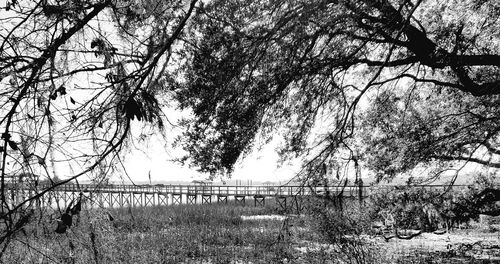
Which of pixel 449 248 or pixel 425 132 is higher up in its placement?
pixel 425 132

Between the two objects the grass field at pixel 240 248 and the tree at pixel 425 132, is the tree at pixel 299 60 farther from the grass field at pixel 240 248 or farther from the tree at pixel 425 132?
the grass field at pixel 240 248

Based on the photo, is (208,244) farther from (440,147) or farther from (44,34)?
(44,34)

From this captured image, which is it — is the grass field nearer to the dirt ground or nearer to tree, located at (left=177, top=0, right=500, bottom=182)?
the dirt ground

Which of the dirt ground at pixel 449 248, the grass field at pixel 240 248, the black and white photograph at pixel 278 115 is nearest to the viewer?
the black and white photograph at pixel 278 115

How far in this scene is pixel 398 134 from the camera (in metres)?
7.51

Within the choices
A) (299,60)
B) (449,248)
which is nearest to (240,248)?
(449,248)

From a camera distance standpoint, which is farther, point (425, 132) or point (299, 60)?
point (425, 132)

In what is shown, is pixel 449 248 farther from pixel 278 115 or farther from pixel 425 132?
pixel 278 115

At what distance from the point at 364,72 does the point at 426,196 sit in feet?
10.1

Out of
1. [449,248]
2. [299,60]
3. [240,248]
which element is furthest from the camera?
[240,248]

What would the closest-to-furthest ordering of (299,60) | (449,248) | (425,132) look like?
(299,60), (425,132), (449,248)

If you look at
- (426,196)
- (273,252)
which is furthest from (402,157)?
(273,252)

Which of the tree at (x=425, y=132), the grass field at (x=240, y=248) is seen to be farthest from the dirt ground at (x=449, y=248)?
the tree at (x=425, y=132)

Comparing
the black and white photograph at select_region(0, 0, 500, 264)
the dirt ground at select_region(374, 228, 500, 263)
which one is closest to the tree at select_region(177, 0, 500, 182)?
the black and white photograph at select_region(0, 0, 500, 264)
